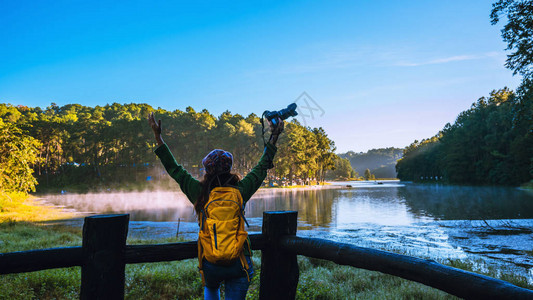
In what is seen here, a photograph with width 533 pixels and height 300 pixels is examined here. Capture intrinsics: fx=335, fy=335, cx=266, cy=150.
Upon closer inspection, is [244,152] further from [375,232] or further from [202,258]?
[202,258]

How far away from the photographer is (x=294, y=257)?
335 centimetres

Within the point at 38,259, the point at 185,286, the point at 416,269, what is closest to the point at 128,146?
the point at 185,286

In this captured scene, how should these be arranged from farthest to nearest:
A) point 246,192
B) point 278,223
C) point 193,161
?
point 193,161, point 278,223, point 246,192

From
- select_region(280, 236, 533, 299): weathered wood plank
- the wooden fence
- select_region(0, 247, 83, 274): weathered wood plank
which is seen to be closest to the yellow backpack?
the wooden fence

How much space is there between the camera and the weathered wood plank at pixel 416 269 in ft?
6.07

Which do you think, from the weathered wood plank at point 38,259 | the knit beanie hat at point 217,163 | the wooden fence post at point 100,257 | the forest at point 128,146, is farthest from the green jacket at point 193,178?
the forest at point 128,146

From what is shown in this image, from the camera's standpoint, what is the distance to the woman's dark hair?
2.81 m

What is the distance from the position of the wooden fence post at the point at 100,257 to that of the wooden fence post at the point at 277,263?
1.37 meters

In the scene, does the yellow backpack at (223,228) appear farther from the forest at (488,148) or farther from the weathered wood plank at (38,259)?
the forest at (488,148)

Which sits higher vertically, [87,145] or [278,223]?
[87,145]

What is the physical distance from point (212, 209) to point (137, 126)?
7935cm

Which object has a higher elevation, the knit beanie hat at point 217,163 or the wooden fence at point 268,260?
the knit beanie hat at point 217,163

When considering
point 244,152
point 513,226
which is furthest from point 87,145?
point 513,226

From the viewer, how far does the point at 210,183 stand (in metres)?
2.84
